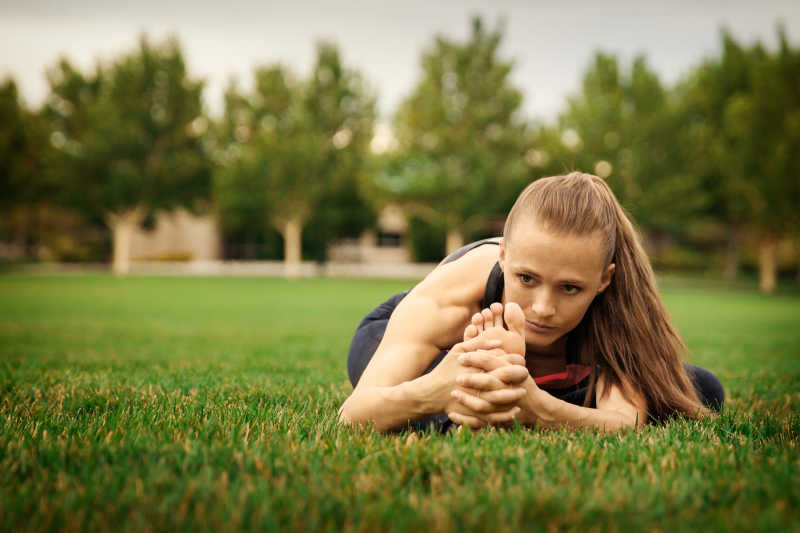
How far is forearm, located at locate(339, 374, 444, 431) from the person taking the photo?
254 centimetres

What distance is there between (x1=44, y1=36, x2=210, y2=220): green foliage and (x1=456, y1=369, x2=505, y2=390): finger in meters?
37.9

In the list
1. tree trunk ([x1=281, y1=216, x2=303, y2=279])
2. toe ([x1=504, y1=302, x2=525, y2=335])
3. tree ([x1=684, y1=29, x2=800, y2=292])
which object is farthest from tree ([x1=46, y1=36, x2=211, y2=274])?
toe ([x1=504, y1=302, x2=525, y2=335])

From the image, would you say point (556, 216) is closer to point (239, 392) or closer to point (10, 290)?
point (239, 392)

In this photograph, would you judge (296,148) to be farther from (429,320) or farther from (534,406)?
Answer: (534,406)

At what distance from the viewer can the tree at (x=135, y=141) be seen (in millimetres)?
36094

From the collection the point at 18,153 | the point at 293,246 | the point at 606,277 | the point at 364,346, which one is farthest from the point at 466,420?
the point at 18,153

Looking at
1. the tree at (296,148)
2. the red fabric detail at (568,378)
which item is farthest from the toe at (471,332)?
the tree at (296,148)

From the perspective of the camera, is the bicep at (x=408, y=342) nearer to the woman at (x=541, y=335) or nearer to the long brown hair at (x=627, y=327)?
the woman at (x=541, y=335)

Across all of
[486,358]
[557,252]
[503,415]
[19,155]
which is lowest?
[503,415]

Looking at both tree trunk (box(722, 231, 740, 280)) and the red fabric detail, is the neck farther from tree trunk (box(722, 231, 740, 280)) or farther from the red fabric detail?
tree trunk (box(722, 231, 740, 280))

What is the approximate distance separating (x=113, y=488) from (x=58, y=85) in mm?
45546

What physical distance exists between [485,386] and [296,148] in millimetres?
34319

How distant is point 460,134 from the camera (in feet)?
111

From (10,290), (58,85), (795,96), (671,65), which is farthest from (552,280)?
(58,85)
